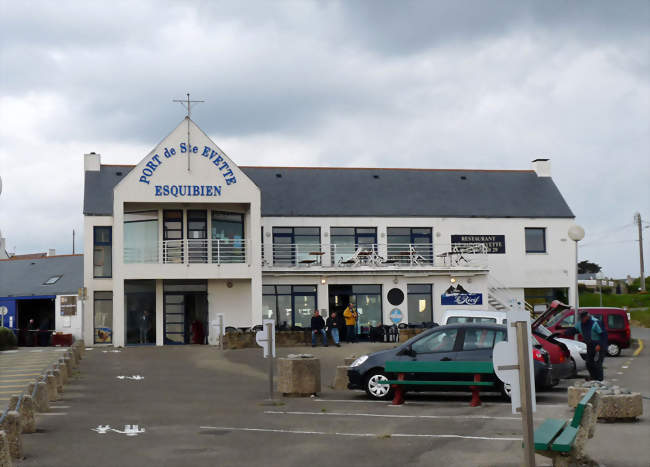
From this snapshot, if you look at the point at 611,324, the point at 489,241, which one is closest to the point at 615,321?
the point at 611,324

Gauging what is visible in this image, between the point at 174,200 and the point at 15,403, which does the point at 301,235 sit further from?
the point at 15,403

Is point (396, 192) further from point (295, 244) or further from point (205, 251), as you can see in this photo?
point (205, 251)

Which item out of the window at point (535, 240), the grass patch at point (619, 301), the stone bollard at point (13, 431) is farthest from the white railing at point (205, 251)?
the grass patch at point (619, 301)

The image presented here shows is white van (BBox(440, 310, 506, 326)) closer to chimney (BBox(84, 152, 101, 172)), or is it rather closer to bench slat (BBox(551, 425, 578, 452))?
bench slat (BBox(551, 425, 578, 452))

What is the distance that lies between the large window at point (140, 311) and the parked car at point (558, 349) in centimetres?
1462

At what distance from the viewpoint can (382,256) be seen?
1457 inches

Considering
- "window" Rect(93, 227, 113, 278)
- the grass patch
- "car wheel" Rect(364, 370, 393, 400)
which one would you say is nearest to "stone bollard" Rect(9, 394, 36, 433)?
"car wheel" Rect(364, 370, 393, 400)

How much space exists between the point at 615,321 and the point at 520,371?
2282cm

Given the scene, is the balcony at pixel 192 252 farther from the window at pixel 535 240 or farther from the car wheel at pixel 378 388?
the car wheel at pixel 378 388

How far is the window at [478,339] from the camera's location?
51.4 ft

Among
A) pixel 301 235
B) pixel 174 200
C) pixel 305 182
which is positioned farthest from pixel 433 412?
pixel 305 182

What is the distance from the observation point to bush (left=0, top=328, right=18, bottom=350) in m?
34.3

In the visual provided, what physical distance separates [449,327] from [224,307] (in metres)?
18.9

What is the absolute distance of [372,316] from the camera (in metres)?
35.9
